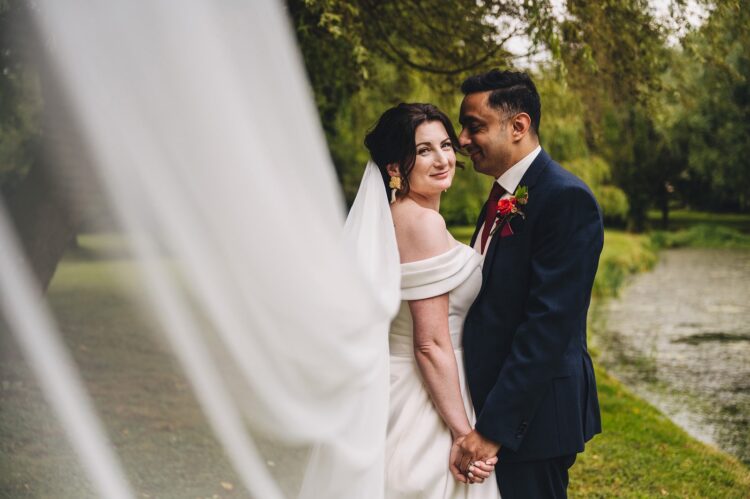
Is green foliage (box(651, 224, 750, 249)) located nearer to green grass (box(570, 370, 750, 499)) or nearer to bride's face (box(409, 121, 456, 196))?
green grass (box(570, 370, 750, 499))

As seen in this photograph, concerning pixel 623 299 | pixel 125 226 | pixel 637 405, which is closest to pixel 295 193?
pixel 125 226

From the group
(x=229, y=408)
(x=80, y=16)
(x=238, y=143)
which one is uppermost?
(x=80, y=16)

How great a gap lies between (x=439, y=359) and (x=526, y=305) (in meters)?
0.29

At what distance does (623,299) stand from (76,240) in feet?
42.1

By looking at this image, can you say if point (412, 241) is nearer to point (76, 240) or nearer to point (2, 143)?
point (76, 240)

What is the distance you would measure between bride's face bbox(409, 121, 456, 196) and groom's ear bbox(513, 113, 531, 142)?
22 cm

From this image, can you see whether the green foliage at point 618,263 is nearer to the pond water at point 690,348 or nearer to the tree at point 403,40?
the pond water at point 690,348

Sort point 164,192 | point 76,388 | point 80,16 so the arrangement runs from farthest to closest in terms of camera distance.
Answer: point 76,388 < point 164,192 < point 80,16

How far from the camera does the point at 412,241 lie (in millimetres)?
2312

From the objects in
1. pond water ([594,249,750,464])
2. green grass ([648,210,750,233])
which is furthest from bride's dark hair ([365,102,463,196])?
green grass ([648,210,750,233])

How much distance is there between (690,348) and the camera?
9.27 meters

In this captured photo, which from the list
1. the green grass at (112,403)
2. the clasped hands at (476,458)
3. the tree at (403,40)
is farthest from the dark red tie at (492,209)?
the tree at (403,40)

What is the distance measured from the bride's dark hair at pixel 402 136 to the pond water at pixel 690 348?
4.20 meters

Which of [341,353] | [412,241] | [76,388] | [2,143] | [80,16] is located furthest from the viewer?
[412,241]
